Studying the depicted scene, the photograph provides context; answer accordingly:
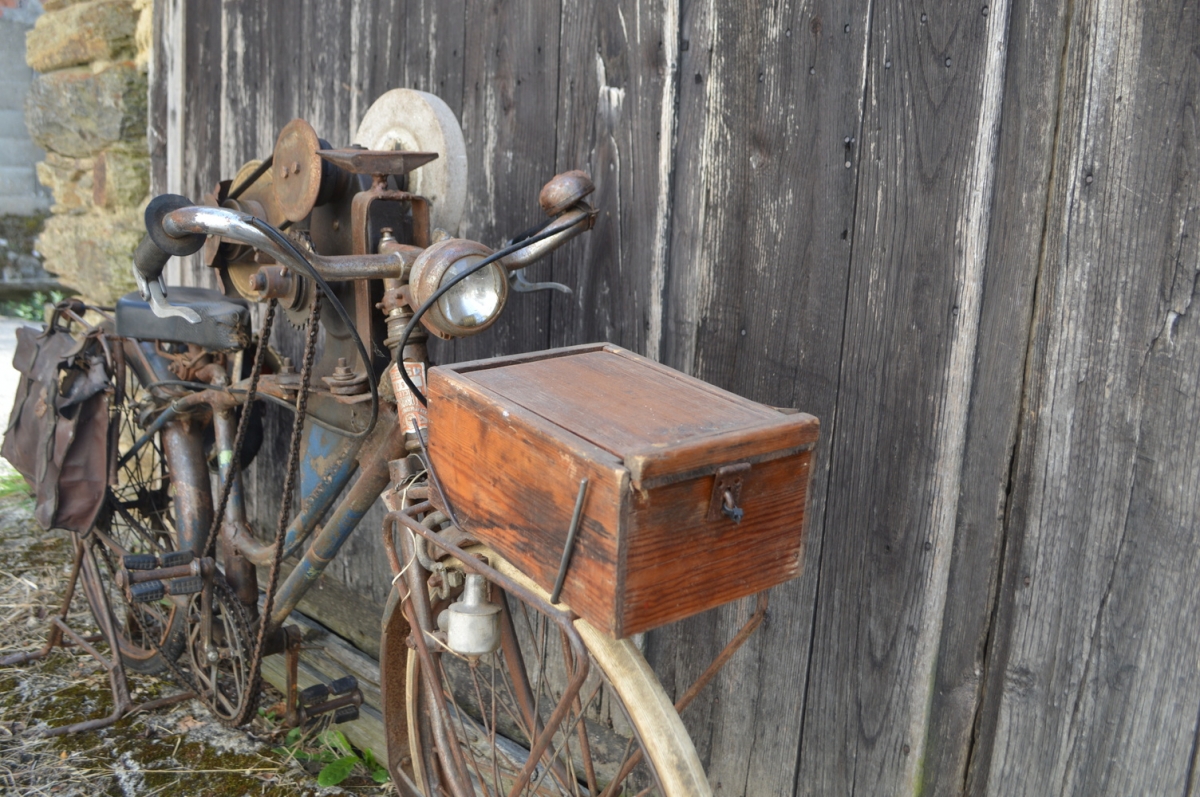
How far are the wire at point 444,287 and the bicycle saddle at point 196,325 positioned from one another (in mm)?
856

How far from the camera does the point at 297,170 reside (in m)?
1.75

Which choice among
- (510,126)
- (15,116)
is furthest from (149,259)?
(15,116)

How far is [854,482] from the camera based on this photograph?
1.70 metres

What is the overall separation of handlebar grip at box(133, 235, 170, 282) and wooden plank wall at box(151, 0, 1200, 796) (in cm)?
82

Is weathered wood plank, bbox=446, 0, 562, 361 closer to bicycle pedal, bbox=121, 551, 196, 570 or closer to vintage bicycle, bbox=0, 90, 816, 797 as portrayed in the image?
vintage bicycle, bbox=0, 90, 816, 797

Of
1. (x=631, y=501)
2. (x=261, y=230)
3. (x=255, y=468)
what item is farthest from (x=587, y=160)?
(x=255, y=468)

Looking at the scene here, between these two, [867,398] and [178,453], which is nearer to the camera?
[867,398]

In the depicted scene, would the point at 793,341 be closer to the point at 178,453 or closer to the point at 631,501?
the point at 631,501

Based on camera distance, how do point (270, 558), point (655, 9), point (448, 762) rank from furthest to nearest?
point (270, 558) < point (655, 9) < point (448, 762)

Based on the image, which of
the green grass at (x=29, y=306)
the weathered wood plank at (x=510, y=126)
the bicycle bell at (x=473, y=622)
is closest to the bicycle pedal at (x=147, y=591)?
the weathered wood plank at (x=510, y=126)

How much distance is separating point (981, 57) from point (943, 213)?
241 mm

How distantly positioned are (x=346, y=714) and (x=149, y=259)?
3.88 ft

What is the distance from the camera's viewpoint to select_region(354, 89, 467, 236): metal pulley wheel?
1.80 meters

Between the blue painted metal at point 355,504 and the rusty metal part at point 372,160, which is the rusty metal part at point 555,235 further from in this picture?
the blue painted metal at point 355,504
